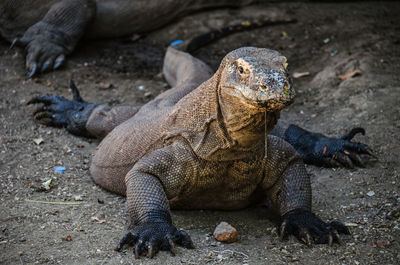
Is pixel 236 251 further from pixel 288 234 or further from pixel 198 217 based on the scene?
pixel 198 217

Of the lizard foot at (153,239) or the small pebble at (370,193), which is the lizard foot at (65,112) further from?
the small pebble at (370,193)

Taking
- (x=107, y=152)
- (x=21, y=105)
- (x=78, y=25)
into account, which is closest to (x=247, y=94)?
(x=107, y=152)

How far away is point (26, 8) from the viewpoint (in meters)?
7.56

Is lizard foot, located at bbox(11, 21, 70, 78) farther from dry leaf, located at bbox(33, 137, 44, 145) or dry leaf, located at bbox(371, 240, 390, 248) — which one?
dry leaf, located at bbox(371, 240, 390, 248)

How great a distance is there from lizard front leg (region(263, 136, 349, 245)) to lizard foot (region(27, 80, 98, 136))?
2647 mm

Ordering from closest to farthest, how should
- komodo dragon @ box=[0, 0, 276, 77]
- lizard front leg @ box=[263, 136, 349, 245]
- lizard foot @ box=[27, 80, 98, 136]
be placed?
lizard front leg @ box=[263, 136, 349, 245]
lizard foot @ box=[27, 80, 98, 136]
komodo dragon @ box=[0, 0, 276, 77]

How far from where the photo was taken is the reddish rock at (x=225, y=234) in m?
3.71

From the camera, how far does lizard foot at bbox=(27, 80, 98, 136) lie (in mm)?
6023

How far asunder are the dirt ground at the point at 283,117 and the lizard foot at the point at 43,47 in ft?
0.46

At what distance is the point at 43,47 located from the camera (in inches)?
286

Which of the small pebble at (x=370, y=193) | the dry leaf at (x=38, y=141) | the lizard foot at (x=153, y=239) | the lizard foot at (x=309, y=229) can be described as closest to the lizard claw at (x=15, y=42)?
the dry leaf at (x=38, y=141)

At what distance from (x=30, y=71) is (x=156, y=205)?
411 centimetres

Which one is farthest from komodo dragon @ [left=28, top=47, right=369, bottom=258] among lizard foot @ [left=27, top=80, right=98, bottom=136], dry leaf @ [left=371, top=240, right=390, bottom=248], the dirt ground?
lizard foot @ [left=27, top=80, right=98, bottom=136]

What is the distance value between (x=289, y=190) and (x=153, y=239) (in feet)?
4.11
